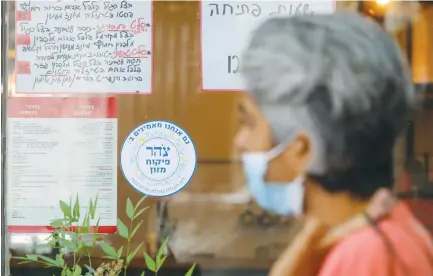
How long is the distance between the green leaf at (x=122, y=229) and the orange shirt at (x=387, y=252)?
0.82m

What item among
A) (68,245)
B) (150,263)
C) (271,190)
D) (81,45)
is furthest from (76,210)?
(271,190)

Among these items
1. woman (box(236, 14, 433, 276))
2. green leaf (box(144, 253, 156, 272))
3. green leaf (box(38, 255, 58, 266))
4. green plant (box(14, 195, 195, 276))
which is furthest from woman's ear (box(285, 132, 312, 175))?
green leaf (box(38, 255, 58, 266))

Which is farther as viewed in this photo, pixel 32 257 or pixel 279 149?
pixel 32 257

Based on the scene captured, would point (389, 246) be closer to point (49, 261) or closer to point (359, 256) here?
point (359, 256)

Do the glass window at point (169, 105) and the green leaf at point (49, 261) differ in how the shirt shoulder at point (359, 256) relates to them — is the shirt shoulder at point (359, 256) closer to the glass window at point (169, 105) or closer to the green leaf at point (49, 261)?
the glass window at point (169, 105)

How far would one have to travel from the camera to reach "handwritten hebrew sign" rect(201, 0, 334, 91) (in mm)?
2854

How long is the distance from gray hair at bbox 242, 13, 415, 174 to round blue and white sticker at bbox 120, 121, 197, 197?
14.6 inches

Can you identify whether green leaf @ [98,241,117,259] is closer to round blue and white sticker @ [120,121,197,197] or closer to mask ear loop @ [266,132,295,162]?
round blue and white sticker @ [120,121,197,197]

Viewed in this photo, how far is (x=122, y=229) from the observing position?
2.86m

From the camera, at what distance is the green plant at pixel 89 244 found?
2859 mm

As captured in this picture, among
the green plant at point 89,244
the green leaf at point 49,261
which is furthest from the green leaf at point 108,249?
the green leaf at point 49,261

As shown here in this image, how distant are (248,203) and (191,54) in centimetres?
67

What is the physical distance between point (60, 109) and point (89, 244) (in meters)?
0.58

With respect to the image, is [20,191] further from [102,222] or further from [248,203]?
[248,203]
